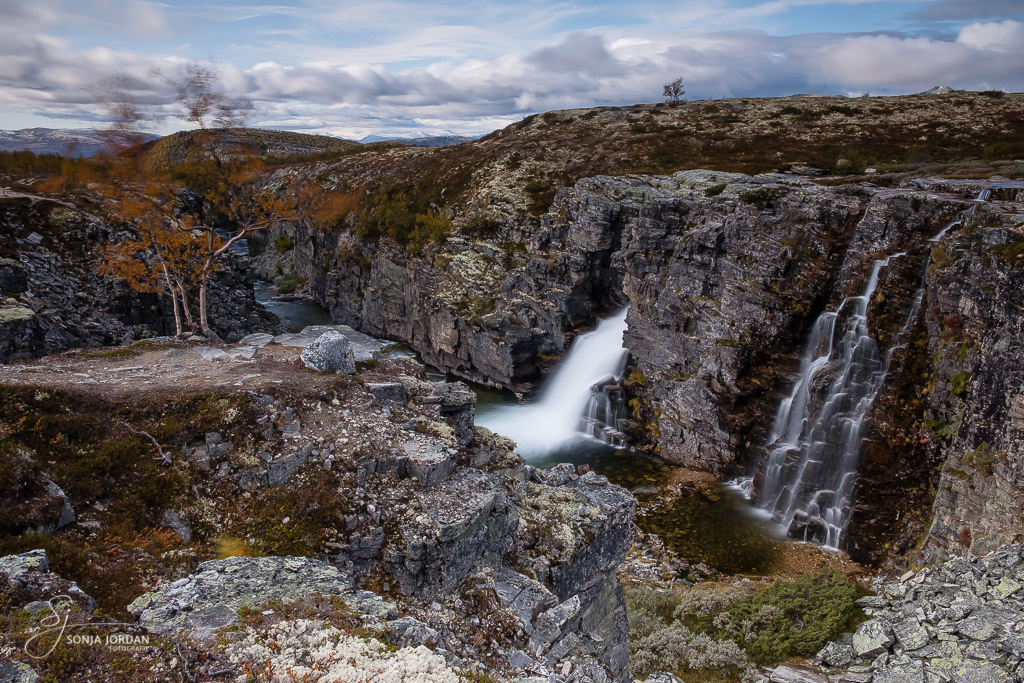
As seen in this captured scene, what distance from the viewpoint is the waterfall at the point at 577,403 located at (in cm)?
3740

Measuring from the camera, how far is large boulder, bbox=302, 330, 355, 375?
51.5 feet

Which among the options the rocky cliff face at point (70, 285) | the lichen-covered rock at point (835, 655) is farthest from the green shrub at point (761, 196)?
the rocky cliff face at point (70, 285)

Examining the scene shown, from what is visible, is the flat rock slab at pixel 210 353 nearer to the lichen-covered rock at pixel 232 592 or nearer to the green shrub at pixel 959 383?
the lichen-covered rock at pixel 232 592

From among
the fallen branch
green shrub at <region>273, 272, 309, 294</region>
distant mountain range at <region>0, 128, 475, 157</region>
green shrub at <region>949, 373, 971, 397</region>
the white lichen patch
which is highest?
distant mountain range at <region>0, 128, 475, 157</region>

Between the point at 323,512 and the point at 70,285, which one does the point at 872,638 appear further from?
the point at 70,285

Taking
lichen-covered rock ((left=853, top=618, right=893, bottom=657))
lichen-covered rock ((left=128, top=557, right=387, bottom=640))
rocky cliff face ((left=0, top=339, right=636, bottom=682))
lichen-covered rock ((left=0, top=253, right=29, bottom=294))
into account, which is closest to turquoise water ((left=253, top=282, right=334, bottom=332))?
lichen-covered rock ((left=0, top=253, right=29, bottom=294))

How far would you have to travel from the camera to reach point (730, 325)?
3216cm

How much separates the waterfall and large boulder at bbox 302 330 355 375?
2028 centimetres

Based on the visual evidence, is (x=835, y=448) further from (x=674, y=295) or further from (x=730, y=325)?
(x=674, y=295)

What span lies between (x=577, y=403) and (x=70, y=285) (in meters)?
33.0

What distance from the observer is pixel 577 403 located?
130 feet

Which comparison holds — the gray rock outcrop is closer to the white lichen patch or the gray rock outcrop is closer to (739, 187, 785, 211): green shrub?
the white lichen patch

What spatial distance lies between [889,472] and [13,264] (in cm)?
4660

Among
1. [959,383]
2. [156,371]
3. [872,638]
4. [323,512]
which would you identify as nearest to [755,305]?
[959,383]
